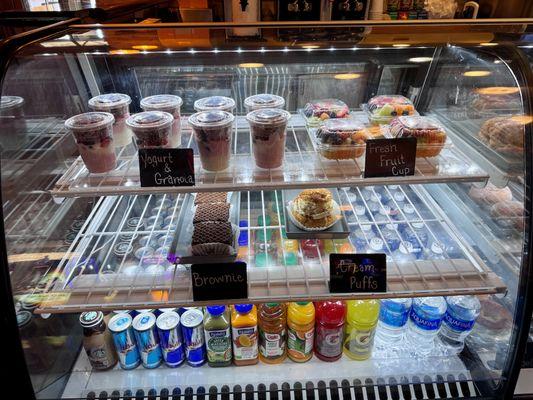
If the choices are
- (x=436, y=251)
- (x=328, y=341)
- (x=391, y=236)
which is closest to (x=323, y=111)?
(x=391, y=236)

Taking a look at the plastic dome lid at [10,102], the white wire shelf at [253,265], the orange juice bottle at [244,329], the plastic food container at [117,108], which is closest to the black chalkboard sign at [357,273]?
the white wire shelf at [253,265]

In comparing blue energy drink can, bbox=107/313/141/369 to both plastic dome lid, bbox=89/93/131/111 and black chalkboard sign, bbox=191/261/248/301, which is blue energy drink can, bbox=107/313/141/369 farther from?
plastic dome lid, bbox=89/93/131/111

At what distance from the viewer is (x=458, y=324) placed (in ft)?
5.43

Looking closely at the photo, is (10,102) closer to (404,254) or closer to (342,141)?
(342,141)

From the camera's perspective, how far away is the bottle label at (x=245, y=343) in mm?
1641

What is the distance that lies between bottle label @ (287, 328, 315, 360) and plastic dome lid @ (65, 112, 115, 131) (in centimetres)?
107

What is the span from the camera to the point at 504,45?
1336mm

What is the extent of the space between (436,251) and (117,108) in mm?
1337

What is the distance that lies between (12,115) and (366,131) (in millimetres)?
1193

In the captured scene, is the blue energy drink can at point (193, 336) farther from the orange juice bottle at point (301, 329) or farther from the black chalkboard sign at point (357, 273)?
the black chalkboard sign at point (357, 273)

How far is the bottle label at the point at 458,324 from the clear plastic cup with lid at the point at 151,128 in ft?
4.35

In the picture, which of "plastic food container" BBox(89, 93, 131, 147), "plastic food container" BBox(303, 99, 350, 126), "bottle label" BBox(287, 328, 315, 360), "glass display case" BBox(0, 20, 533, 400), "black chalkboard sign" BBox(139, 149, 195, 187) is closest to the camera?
"black chalkboard sign" BBox(139, 149, 195, 187)

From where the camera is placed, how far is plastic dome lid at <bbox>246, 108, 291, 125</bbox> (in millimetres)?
1290

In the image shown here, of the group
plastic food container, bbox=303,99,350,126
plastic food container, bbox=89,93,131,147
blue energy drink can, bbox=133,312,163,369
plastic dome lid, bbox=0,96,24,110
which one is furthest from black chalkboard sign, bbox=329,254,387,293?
plastic dome lid, bbox=0,96,24,110
